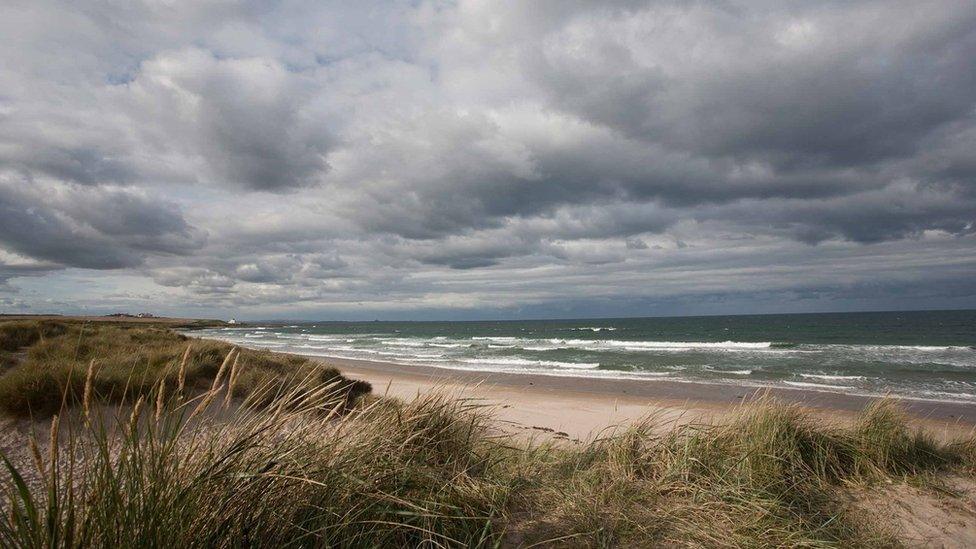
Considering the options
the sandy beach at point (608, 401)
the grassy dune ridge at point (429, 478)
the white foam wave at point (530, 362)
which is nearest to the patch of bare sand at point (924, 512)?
the grassy dune ridge at point (429, 478)

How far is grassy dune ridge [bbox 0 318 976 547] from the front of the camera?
2252 mm

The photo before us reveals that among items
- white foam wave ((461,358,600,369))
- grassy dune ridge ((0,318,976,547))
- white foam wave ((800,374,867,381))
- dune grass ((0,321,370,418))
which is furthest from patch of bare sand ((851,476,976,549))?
white foam wave ((461,358,600,369))

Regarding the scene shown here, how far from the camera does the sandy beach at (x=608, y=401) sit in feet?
42.0

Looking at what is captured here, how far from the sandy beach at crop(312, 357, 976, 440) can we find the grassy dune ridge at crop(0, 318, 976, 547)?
4892 millimetres

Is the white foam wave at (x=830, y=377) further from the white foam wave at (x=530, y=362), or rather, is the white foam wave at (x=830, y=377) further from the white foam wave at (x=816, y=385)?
the white foam wave at (x=530, y=362)

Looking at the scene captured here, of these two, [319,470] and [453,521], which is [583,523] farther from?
[319,470]

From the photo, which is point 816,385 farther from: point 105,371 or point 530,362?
point 105,371

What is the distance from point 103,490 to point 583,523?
2944mm

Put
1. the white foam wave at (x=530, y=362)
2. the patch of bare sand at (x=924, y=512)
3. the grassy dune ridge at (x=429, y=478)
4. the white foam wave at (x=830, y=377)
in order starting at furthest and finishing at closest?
the white foam wave at (x=530, y=362) → the white foam wave at (x=830, y=377) → the patch of bare sand at (x=924, y=512) → the grassy dune ridge at (x=429, y=478)

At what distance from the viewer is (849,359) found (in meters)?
30.8

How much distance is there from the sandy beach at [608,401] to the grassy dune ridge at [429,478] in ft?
Result: 16.1

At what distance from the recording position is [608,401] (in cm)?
1778

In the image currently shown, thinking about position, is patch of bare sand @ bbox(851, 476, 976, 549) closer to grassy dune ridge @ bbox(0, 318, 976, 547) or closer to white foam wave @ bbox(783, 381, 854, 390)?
grassy dune ridge @ bbox(0, 318, 976, 547)

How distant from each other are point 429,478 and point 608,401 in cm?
1508
